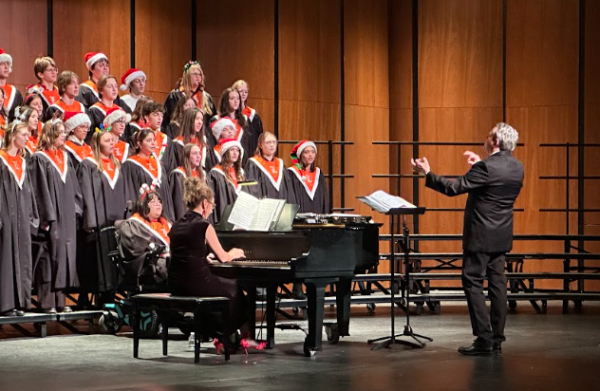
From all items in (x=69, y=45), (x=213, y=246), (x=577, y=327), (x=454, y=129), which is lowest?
(x=577, y=327)

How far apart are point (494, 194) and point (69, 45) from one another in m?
5.43

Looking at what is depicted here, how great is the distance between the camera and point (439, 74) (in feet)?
42.3

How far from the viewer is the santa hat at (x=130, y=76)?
33.4ft

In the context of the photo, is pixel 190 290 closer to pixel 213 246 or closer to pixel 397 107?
pixel 213 246

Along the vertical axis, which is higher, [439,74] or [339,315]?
[439,74]

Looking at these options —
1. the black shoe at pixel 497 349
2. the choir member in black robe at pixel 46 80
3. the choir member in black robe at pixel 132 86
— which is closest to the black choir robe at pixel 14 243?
the choir member in black robe at pixel 46 80

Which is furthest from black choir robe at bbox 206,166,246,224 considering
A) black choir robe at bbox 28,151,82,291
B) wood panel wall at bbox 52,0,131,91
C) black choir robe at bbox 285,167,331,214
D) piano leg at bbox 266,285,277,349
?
wood panel wall at bbox 52,0,131,91

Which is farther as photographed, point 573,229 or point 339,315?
point 573,229

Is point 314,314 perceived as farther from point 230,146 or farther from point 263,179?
point 263,179

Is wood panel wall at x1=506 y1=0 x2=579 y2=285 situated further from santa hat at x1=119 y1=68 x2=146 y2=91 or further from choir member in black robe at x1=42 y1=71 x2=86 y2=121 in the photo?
choir member in black robe at x1=42 y1=71 x2=86 y2=121

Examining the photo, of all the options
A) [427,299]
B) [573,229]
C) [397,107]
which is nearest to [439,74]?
[397,107]

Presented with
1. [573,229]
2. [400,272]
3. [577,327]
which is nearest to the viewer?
[577,327]

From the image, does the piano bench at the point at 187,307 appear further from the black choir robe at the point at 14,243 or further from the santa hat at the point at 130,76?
the santa hat at the point at 130,76

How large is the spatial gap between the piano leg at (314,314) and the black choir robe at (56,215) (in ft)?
7.66
